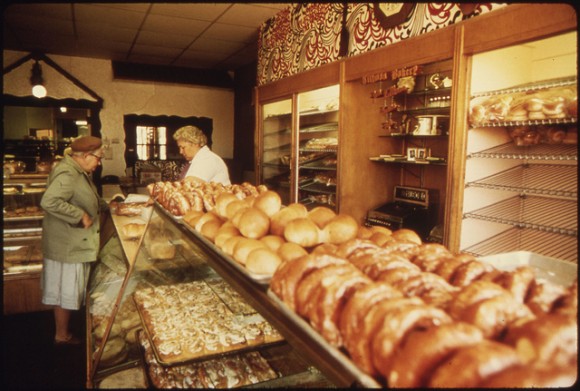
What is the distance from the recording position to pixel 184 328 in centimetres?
211

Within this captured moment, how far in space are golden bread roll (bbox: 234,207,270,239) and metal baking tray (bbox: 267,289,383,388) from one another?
1.74 feet

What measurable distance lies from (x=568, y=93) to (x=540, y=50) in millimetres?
785

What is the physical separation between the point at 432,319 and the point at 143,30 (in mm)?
6541

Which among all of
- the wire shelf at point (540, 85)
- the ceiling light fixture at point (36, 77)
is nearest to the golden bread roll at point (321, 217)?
the wire shelf at point (540, 85)

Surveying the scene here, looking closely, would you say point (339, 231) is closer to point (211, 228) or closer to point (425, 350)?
point (211, 228)

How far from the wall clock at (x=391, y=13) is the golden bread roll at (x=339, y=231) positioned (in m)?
2.37

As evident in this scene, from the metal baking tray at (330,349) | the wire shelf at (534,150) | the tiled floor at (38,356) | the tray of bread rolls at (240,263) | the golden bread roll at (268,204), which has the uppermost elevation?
the wire shelf at (534,150)

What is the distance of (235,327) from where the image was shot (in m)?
2.10

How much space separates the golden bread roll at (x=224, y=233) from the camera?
1.67m

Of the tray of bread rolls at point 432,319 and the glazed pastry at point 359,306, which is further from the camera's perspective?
the glazed pastry at point 359,306

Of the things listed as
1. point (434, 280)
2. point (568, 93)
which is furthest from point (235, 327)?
point (568, 93)

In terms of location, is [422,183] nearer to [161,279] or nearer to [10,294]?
[161,279]

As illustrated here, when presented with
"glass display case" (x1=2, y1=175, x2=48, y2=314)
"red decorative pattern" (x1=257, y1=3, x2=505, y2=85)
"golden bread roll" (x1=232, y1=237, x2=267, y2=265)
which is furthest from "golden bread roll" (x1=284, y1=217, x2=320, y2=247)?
"glass display case" (x1=2, y1=175, x2=48, y2=314)

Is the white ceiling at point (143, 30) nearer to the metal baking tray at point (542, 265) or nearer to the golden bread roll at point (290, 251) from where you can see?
the golden bread roll at point (290, 251)
